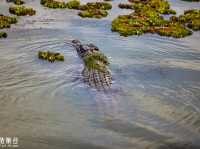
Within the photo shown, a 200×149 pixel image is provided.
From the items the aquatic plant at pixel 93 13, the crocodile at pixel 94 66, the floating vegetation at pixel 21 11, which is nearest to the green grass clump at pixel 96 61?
the crocodile at pixel 94 66

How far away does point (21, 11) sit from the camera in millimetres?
23984

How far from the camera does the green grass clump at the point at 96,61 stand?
16.3 m

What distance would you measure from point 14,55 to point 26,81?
9.81 ft

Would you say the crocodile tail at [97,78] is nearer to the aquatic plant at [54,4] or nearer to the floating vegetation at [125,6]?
the aquatic plant at [54,4]

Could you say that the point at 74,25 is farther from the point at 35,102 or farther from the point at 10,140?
the point at 10,140

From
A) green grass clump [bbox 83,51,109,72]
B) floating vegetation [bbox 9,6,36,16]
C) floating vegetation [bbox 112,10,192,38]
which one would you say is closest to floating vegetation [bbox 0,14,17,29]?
floating vegetation [bbox 9,6,36,16]

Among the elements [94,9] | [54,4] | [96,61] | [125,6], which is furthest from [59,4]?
[96,61]

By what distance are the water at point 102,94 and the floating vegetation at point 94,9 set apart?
2556 mm

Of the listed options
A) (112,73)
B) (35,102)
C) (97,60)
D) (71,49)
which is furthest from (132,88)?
(71,49)

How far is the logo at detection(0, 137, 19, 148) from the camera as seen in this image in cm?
1094

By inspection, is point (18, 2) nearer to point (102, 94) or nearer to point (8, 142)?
point (102, 94)

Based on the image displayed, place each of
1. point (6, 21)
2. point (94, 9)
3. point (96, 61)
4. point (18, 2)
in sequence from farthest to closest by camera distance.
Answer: point (18, 2) → point (94, 9) → point (6, 21) → point (96, 61)

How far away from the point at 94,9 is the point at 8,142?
16.2m

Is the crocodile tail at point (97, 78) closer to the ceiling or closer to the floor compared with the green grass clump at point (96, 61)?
closer to the floor
